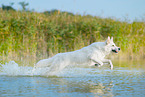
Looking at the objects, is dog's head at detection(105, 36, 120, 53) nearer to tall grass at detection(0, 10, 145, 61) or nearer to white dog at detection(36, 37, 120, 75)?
white dog at detection(36, 37, 120, 75)

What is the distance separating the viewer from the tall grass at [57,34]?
15.8 meters

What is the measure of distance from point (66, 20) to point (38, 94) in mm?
13754

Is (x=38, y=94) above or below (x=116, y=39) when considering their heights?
below

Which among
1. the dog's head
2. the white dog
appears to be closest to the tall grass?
the white dog

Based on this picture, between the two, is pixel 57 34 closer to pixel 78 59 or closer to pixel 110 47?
pixel 110 47

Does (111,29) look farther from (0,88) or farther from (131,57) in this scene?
(0,88)

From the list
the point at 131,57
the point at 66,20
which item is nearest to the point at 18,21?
the point at 66,20

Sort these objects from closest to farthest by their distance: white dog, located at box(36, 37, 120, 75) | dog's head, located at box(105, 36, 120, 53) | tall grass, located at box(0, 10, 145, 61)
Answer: white dog, located at box(36, 37, 120, 75)
dog's head, located at box(105, 36, 120, 53)
tall grass, located at box(0, 10, 145, 61)

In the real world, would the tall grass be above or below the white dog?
above

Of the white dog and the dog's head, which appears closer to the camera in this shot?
the white dog

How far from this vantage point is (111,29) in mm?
19156

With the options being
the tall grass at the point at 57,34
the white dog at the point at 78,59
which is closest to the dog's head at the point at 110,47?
the white dog at the point at 78,59

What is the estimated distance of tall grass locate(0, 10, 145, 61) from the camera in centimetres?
1584

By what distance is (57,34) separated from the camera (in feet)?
58.6
